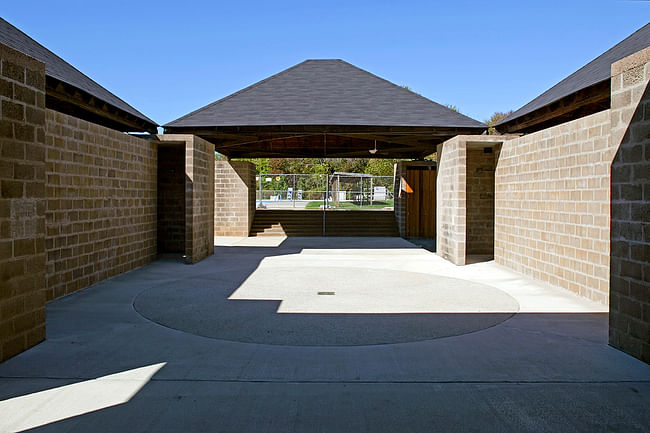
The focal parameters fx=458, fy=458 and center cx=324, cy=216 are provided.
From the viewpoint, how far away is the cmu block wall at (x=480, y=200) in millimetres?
12156

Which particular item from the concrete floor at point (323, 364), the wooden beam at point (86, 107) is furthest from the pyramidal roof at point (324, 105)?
the concrete floor at point (323, 364)

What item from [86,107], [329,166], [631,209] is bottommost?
[631,209]

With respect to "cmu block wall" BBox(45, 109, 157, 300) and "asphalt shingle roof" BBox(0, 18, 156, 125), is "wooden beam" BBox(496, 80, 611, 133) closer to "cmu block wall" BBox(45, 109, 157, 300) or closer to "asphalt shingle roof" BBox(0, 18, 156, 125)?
"cmu block wall" BBox(45, 109, 157, 300)

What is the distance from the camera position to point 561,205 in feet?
25.4

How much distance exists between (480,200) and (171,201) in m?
8.23

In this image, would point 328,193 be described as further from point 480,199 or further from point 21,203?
point 21,203

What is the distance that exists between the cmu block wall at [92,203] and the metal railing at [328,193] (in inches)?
595

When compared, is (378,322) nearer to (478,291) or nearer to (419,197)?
(478,291)

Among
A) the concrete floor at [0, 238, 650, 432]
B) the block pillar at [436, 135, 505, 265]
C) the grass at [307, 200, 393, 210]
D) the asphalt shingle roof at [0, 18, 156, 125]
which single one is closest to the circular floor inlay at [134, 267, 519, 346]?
the concrete floor at [0, 238, 650, 432]

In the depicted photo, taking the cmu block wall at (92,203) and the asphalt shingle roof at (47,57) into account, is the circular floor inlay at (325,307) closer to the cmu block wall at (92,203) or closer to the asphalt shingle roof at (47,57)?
the cmu block wall at (92,203)

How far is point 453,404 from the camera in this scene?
3.32 meters

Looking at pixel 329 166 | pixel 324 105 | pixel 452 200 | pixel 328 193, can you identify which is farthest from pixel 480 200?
pixel 329 166

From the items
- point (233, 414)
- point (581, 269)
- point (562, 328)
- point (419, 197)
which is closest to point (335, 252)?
point (419, 197)

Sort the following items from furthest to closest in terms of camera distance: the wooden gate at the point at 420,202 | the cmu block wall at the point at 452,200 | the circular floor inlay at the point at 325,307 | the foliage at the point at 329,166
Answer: the foliage at the point at 329,166, the wooden gate at the point at 420,202, the cmu block wall at the point at 452,200, the circular floor inlay at the point at 325,307
